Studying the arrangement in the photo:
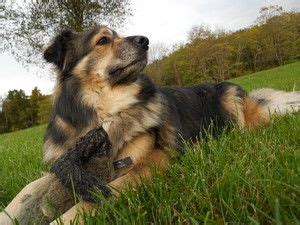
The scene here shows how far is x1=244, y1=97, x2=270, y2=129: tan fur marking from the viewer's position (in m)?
5.78

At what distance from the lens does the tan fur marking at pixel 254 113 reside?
19.0ft

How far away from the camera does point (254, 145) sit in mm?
3369

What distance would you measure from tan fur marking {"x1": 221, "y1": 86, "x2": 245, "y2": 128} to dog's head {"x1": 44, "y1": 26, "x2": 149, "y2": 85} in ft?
6.72

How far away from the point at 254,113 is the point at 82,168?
3.97 metres

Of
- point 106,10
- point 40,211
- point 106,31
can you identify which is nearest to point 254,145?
point 40,211

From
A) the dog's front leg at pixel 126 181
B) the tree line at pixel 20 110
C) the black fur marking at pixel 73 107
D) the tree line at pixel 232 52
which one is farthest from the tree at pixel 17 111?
the dog's front leg at pixel 126 181

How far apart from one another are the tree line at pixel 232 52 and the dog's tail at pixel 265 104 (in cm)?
5469

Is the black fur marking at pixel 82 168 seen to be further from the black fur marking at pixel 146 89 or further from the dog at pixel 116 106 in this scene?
the black fur marking at pixel 146 89

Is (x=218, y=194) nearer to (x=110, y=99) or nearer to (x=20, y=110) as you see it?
(x=110, y=99)

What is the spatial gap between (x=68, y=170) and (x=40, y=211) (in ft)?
1.04

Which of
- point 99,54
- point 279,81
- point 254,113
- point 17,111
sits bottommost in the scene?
point 17,111

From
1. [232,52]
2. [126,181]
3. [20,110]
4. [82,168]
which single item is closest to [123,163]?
[126,181]

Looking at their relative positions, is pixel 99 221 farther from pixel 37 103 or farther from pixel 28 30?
pixel 37 103

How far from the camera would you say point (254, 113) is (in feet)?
19.6
